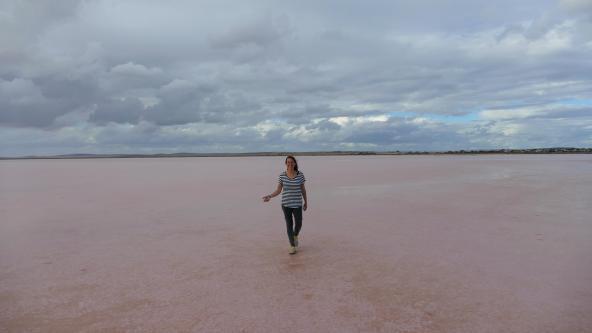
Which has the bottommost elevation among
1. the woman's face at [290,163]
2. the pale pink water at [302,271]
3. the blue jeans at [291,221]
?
the pale pink water at [302,271]

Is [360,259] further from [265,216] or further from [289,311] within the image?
[265,216]

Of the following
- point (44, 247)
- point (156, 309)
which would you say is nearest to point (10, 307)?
point (156, 309)

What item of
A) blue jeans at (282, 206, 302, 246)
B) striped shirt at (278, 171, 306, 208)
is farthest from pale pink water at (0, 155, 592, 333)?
striped shirt at (278, 171, 306, 208)

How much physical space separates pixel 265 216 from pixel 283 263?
4.87m

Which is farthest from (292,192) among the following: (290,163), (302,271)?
(302,271)

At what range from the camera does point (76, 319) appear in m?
4.82

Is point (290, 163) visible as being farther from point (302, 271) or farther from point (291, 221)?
point (302, 271)

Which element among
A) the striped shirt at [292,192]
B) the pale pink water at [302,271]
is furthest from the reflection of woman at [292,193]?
the pale pink water at [302,271]

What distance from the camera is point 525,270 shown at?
6461mm

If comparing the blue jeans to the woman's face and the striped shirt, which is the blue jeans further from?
the woman's face

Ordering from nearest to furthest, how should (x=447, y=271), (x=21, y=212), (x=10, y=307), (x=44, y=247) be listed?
(x=10, y=307)
(x=447, y=271)
(x=44, y=247)
(x=21, y=212)

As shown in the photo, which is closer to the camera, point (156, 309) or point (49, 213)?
point (156, 309)

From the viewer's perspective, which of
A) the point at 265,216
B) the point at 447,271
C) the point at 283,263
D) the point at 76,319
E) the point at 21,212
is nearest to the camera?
the point at 76,319

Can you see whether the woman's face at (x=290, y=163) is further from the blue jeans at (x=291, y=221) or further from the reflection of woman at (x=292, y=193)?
the blue jeans at (x=291, y=221)
